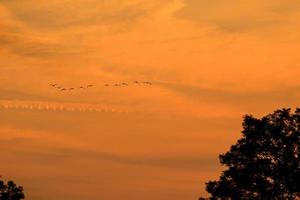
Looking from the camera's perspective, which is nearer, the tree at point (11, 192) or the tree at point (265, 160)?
the tree at point (265, 160)

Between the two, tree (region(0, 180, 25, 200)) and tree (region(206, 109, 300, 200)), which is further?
tree (region(0, 180, 25, 200))

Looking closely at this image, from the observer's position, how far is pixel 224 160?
76562mm

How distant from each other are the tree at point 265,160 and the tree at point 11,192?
129ft

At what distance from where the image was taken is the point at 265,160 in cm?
7250

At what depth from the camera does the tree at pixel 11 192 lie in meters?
107

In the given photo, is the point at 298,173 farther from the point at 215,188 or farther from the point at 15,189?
the point at 15,189

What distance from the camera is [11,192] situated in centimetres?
10700

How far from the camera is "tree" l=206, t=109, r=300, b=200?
71.5m

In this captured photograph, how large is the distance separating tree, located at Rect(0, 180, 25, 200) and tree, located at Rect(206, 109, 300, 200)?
3922 centimetres

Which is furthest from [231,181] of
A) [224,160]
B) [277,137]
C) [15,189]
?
[15,189]

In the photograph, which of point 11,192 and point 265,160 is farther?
point 11,192

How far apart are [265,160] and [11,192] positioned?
4661 centimetres

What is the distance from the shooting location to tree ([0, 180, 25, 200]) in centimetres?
10666

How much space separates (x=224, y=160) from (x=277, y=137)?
6271 mm
